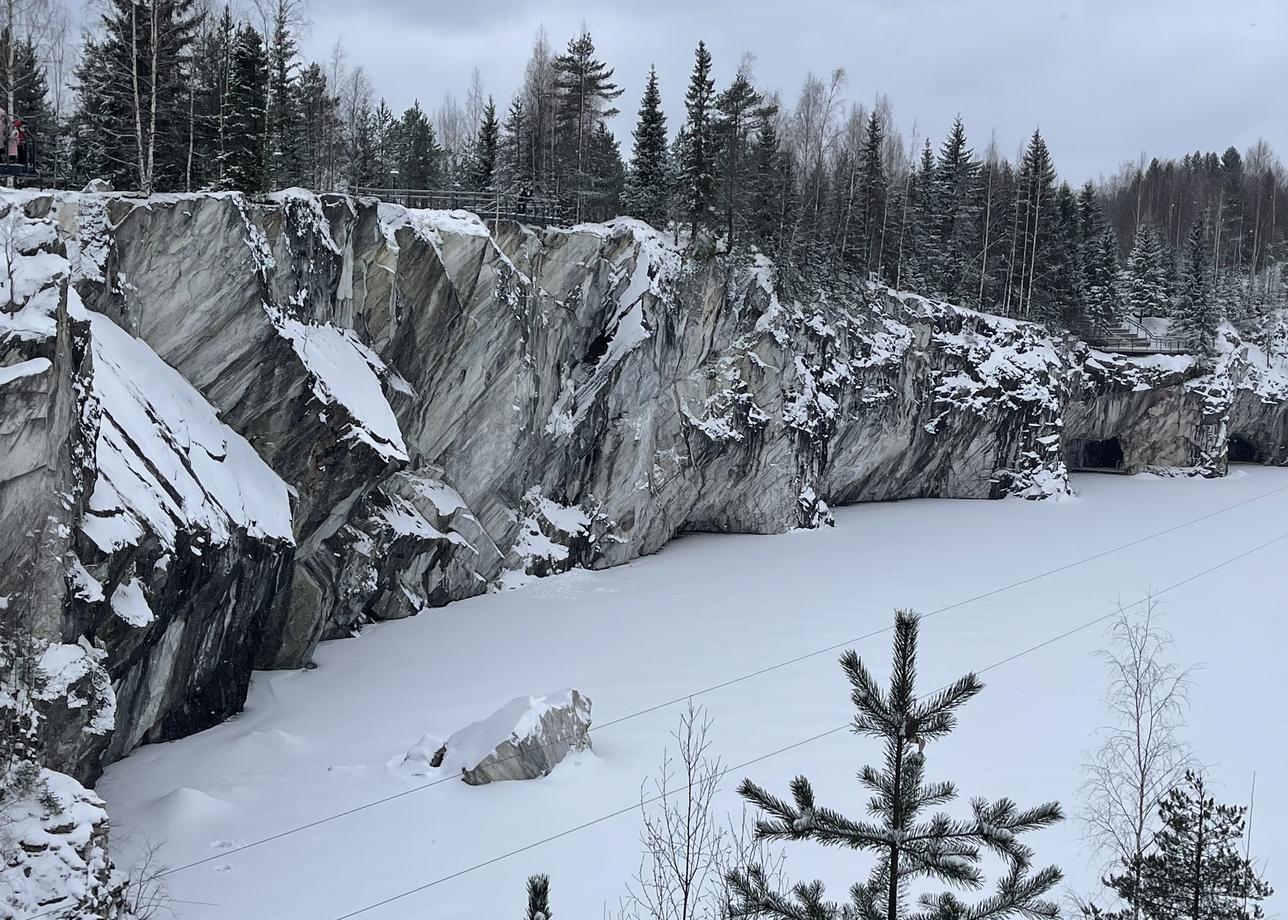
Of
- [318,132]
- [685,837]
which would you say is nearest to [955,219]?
[318,132]

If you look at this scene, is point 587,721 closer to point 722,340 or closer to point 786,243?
point 722,340

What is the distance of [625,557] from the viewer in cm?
2723

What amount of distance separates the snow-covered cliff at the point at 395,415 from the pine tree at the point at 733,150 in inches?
104

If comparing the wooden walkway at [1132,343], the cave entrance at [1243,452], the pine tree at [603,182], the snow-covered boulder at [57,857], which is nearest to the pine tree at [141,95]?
the snow-covered boulder at [57,857]

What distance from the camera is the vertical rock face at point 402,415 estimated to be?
37.8ft

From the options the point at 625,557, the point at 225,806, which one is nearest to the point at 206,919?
the point at 225,806

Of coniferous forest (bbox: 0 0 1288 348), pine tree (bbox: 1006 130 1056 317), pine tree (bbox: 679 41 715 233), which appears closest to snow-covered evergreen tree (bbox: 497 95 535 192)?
coniferous forest (bbox: 0 0 1288 348)

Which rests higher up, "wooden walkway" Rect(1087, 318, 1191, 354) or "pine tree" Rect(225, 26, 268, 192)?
"pine tree" Rect(225, 26, 268, 192)

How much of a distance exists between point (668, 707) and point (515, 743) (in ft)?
13.6

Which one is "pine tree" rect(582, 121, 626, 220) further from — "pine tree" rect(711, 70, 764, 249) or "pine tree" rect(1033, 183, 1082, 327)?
"pine tree" rect(1033, 183, 1082, 327)

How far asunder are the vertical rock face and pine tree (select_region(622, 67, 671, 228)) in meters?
4.68

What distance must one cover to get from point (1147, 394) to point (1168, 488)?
5.02 metres

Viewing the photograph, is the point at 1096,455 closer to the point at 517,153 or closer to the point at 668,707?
the point at 517,153

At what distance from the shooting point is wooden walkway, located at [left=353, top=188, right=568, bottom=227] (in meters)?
26.0
